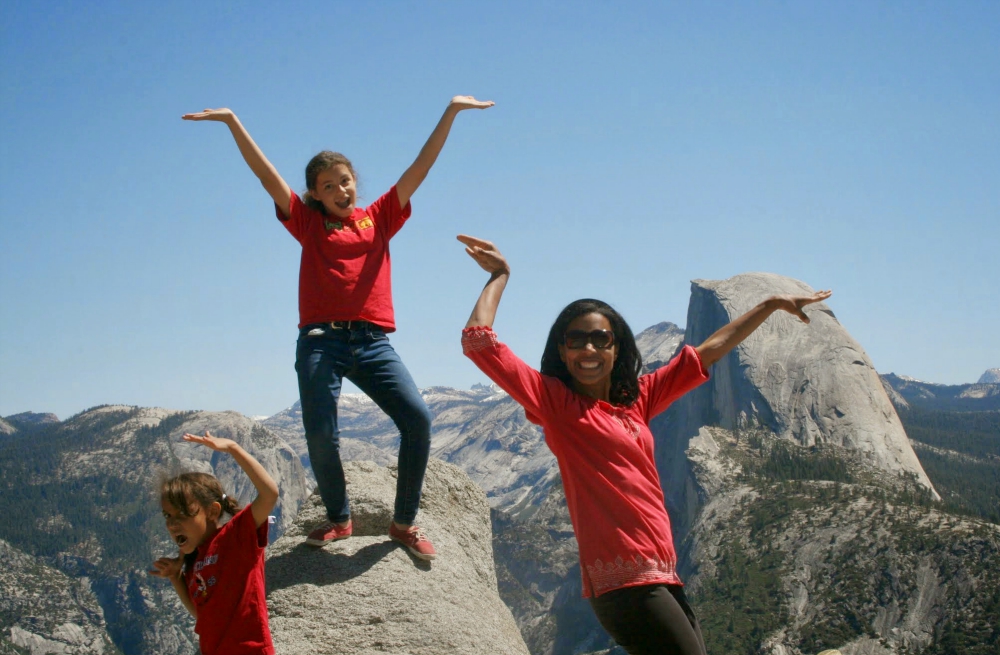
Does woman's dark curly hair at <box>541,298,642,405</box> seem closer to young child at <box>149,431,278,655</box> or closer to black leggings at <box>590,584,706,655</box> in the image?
black leggings at <box>590,584,706,655</box>

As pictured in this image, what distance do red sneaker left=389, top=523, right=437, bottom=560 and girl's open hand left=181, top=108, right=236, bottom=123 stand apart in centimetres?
329

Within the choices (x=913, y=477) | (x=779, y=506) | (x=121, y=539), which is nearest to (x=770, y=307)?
(x=779, y=506)

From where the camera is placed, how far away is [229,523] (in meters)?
4.59

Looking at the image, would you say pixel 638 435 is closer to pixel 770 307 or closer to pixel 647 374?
pixel 647 374

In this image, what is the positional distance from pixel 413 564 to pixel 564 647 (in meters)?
155

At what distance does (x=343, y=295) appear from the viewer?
226 inches

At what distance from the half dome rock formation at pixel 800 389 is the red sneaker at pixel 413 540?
136845 mm

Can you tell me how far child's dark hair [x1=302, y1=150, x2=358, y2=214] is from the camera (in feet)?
19.8

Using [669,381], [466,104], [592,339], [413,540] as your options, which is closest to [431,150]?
[466,104]

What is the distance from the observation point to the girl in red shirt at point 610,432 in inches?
157

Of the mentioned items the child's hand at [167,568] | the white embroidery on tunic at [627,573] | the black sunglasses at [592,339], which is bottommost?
the child's hand at [167,568]

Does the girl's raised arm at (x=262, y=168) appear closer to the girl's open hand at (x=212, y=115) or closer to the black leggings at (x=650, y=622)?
the girl's open hand at (x=212, y=115)

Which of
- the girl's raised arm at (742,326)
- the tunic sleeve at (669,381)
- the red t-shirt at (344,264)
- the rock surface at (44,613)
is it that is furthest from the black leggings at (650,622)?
the rock surface at (44,613)

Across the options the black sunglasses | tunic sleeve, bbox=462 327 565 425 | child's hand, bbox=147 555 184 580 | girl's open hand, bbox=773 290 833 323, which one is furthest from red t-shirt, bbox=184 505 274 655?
girl's open hand, bbox=773 290 833 323
